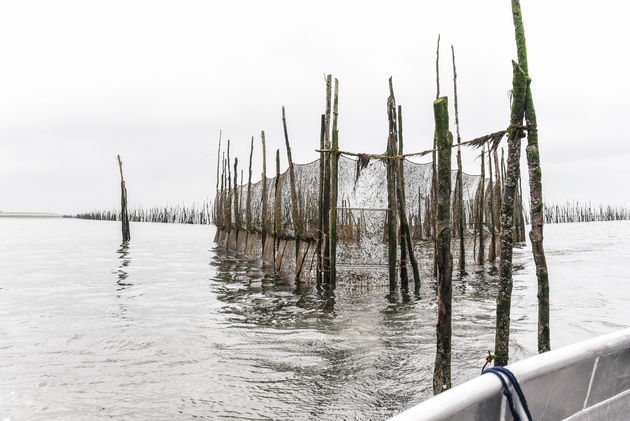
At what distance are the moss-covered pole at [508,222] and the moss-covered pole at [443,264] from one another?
1.46 feet

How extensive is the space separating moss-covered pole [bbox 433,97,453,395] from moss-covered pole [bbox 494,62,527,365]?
445mm

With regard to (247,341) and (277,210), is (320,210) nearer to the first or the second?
(277,210)

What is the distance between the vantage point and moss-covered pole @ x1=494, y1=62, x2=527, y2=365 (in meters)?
4.17

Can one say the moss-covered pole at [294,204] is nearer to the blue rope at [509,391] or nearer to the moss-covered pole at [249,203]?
the moss-covered pole at [249,203]

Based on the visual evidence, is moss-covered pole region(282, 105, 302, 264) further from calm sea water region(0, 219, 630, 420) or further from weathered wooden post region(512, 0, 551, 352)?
weathered wooden post region(512, 0, 551, 352)

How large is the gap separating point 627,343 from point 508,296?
1432mm

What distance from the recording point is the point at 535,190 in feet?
Result: 15.0

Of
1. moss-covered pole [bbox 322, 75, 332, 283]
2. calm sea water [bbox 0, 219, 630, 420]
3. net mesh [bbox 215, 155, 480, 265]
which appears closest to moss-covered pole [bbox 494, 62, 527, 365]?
calm sea water [bbox 0, 219, 630, 420]

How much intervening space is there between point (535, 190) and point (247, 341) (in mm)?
4069

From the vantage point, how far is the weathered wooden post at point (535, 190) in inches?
175

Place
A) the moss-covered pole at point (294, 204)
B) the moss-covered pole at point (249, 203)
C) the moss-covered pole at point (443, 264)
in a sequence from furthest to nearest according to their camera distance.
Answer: the moss-covered pole at point (249, 203) → the moss-covered pole at point (294, 204) → the moss-covered pole at point (443, 264)

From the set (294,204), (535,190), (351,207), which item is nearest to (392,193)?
(294,204)

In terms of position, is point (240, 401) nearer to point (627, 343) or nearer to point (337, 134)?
point (627, 343)

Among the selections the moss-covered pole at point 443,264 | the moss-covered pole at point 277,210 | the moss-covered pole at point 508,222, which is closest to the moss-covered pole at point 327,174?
the moss-covered pole at point 277,210
